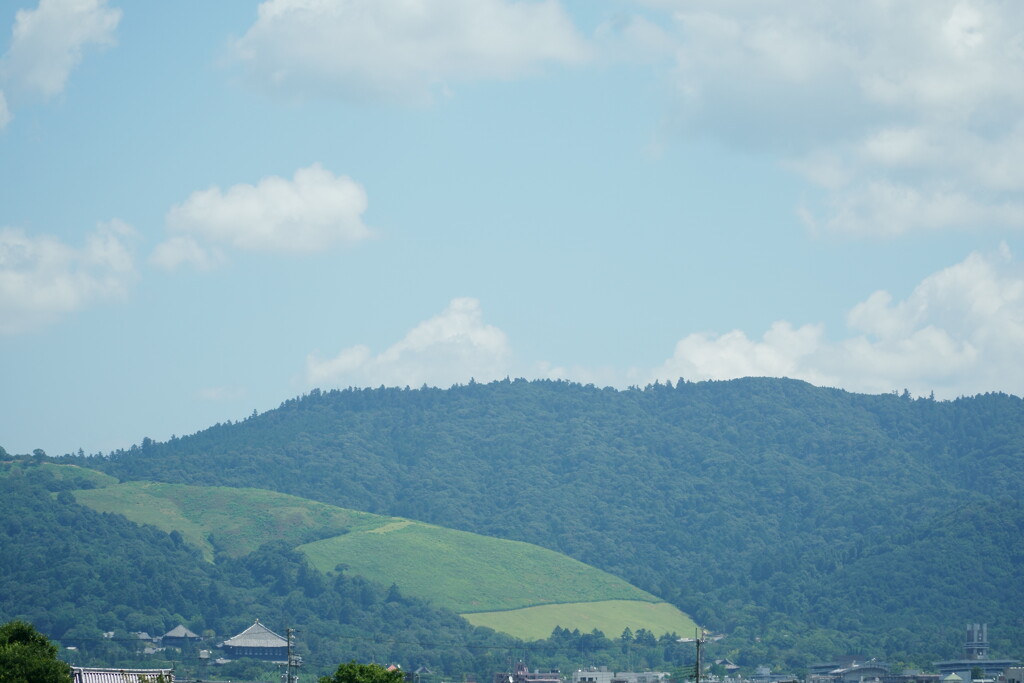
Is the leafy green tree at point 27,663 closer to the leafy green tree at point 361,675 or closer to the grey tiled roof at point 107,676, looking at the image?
the grey tiled roof at point 107,676

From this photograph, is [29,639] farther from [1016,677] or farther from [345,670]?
[1016,677]

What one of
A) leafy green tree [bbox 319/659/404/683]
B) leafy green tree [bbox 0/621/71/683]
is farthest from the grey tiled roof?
leafy green tree [bbox 319/659/404/683]

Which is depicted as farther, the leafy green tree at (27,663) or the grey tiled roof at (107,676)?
the grey tiled roof at (107,676)

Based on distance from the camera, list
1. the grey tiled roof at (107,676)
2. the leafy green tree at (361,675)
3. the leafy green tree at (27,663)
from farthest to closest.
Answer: the leafy green tree at (361,675) → the grey tiled roof at (107,676) → the leafy green tree at (27,663)

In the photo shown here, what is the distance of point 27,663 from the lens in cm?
6309

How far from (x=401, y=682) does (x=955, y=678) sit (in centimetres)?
11072

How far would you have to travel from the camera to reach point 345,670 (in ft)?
329

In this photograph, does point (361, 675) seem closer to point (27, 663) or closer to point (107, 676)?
point (107, 676)

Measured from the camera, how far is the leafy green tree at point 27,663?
62.7 meters

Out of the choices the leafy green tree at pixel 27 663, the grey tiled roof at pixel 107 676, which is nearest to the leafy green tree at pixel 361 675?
the grey tiled roof at pixel 107 676

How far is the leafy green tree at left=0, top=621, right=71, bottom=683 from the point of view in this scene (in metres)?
62.7

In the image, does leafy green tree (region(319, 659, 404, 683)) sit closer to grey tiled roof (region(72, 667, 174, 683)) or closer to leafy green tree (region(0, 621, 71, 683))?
grey tiled roof (region(72, 667, 174, 683))

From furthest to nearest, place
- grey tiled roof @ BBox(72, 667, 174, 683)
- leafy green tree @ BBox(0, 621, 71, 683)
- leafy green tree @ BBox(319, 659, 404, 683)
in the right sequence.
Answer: leafy green tree @ BBox(319, 659, 404, 683) → grey tiled roof @ BBox(72, 667, 174, 683) → leafy green tree @ BBox(0, 621, 71, 683)

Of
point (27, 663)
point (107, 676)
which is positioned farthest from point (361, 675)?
point (27, 663)
